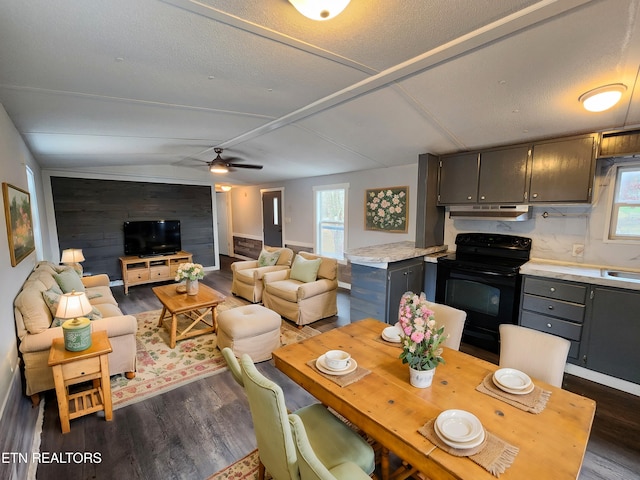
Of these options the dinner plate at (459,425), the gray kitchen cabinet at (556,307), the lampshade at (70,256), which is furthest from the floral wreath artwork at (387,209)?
the lampshade at (70,256)

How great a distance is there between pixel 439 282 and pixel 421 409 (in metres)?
2.65

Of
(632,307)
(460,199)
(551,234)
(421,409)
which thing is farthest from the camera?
(460,199)

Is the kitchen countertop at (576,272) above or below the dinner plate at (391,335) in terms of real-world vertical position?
above

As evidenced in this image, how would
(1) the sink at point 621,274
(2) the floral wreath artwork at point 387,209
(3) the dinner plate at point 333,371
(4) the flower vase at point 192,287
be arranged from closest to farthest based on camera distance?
(3) the dinner plate at point 333,371 → (1) the sink at point 621,274 → (4) the flower vase at point 192,287 → (2) the floral wreath artwork at point 387,209

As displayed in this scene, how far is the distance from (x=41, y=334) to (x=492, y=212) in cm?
448

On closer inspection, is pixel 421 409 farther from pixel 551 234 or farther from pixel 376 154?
pixel 376 154

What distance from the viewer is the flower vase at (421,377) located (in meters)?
1.43

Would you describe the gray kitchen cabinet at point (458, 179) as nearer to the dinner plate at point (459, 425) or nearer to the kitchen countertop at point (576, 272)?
the kitchen countertop at point (576, 272)

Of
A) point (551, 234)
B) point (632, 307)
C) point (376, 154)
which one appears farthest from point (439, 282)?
point (376, 154)

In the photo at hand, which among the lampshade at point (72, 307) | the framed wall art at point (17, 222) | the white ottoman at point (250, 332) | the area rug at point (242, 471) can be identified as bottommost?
the area rug at point (242, 471)

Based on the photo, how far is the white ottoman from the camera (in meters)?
2.91

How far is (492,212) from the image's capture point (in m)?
3.43

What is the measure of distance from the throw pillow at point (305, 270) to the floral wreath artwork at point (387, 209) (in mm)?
1369

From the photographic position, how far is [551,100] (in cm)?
230
